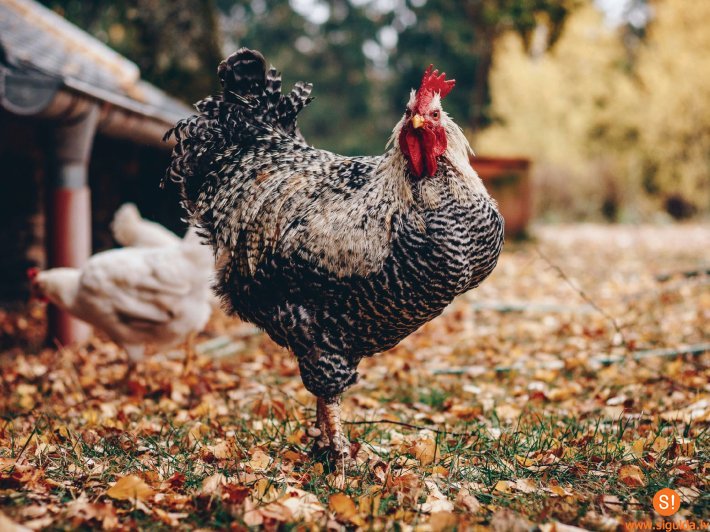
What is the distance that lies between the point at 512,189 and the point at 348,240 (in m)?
12.5

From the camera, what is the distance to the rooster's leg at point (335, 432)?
335 centimetres

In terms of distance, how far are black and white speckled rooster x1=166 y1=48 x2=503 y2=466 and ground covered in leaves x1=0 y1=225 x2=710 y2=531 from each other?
22.1 inches

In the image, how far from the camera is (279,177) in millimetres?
3709

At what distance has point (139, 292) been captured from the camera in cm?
507

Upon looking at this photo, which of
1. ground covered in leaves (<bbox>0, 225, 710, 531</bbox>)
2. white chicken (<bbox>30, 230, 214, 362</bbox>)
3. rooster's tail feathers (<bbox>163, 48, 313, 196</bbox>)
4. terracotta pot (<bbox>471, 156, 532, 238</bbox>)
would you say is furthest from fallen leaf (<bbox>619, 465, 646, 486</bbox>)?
terracotta pot (<bbox>471, 156, 532, 238</bbox>)

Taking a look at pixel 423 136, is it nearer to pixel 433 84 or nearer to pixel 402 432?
pixel 433 84

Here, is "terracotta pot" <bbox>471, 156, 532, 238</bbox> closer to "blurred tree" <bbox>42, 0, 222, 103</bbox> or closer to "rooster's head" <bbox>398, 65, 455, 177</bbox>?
"blurred tree" <bbox>42, 0, 222, 103</bbox>

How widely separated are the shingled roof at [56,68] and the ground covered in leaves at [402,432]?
2340 mm

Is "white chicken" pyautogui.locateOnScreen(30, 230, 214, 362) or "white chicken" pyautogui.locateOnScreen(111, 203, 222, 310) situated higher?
"white chicken" pyautogui.locateOnScreen(111, 203, 222, 310)

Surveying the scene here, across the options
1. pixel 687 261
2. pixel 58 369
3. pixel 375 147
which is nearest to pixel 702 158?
pixel 687 261

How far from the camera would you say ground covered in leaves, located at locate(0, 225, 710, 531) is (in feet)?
9.02

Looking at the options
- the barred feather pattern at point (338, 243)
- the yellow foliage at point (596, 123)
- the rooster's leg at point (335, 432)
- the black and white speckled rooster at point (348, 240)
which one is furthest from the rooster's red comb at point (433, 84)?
the yellow foliage at point (596, 123)

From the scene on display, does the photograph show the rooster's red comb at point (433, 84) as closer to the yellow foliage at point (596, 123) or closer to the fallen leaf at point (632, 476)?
the fallen leaf at point (632, 476)

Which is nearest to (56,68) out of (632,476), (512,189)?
(632,476)
